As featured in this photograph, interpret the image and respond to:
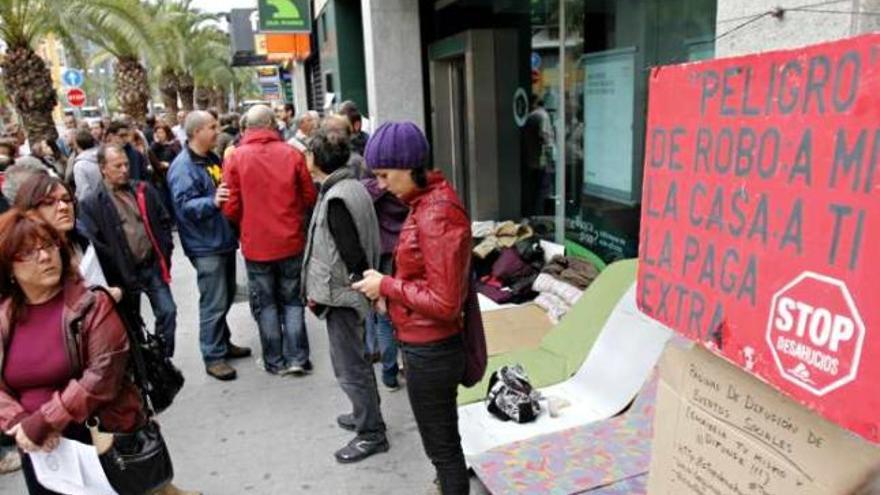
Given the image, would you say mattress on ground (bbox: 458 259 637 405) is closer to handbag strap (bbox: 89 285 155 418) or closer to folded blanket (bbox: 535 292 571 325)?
folded blanket (bbox: 535 292 571 325)

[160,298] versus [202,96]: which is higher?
[202,96]

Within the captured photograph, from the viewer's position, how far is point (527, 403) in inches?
141

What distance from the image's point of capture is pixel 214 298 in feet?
15.1

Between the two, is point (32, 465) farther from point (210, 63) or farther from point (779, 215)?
point (210, 63)

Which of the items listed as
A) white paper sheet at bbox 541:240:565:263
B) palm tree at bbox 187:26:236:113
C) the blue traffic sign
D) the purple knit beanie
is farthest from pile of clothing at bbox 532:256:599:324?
palm tree at bbox 187:26:236:113

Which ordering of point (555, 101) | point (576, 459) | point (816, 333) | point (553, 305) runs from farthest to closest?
point (555, 101), point (553, 305), point (576, 459), point (816, 333)

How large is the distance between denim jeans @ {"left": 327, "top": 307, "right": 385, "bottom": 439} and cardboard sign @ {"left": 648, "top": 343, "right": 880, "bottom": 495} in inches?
77.4

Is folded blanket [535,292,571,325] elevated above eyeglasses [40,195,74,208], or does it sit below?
below

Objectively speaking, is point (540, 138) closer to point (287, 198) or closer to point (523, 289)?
point (523, 289)

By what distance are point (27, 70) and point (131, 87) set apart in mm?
6566

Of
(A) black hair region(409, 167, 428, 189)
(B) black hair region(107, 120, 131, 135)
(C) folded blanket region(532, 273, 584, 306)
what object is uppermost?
(B) black hair region(107, 120, 131, 135)

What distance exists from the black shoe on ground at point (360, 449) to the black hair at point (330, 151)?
4.68 feet

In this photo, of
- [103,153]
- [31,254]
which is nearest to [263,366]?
[103,153]

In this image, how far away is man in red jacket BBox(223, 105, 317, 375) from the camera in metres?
4.10
